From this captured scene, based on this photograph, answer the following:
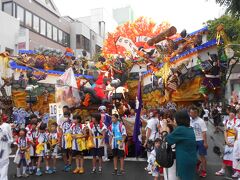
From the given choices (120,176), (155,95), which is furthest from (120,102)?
(120,176)

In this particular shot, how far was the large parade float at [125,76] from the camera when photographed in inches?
448

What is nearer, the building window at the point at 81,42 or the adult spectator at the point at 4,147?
the adult spectator at the point at 4,147

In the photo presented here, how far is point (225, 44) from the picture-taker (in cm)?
1066

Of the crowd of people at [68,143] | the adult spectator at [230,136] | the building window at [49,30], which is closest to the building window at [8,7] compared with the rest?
the building window at [49,30]

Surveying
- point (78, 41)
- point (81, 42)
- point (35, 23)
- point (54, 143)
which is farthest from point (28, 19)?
point (54, 143)

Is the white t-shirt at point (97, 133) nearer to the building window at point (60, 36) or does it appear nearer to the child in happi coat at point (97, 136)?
the child in happi coat at point (97, 136)

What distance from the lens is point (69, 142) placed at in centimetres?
954


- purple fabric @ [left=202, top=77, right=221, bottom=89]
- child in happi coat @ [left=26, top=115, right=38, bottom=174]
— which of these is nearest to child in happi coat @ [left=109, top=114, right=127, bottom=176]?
child in happi coat @ [left=26, top=115, right=38, bottom=174]

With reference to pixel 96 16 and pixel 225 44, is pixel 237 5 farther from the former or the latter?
pixel 96 16

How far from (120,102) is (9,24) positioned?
13709mm

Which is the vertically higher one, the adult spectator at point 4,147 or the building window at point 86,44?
the building window at point 86,44

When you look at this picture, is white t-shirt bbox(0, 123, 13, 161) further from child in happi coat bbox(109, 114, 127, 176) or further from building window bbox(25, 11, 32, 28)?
building window bbox(25, 11, 32, 28)

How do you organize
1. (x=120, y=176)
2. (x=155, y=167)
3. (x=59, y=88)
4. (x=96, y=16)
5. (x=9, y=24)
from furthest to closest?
(x=96, y=16) < (x=9, y=24) < (x=59, y=88) < (x=120, y=176) < (x=155, y=167)

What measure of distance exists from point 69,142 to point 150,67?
8286mm
